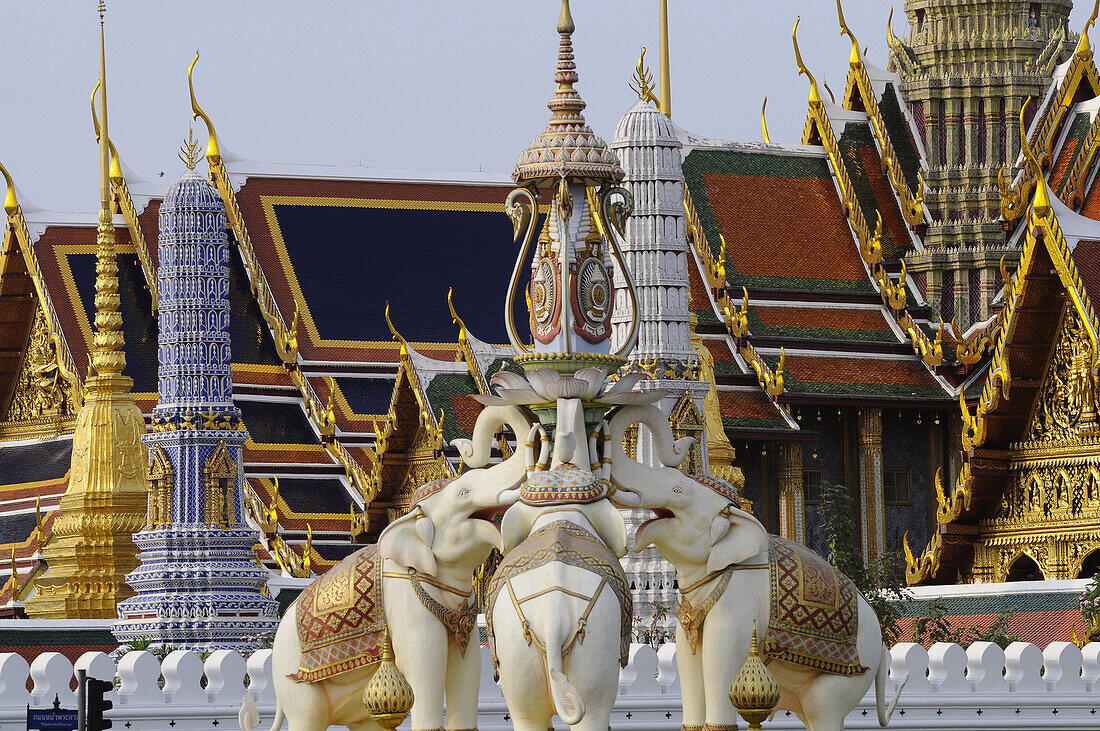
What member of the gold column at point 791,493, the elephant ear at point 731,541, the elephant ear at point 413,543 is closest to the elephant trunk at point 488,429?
the elephant ear at point 413,543

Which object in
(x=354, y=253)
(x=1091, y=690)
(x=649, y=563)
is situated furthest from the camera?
(x=354, y=253)

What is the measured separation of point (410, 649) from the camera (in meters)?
11.6

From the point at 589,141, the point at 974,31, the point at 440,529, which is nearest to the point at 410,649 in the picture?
the point at 440,529

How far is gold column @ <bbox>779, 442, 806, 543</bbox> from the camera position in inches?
1129

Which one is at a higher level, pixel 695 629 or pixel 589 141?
pixel 589 141

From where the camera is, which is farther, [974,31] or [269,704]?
[974,31]

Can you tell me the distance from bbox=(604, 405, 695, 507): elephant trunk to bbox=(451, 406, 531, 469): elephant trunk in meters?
0.34

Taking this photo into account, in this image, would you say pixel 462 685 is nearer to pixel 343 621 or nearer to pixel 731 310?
pixel 343 621

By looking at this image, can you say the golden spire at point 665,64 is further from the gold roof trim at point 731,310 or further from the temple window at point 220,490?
the temple window at point 220,490

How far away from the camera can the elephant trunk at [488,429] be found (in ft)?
38.1

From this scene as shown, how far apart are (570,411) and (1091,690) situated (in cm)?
643

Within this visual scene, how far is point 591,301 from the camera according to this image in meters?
12.1

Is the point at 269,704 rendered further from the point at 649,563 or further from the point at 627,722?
the point at 649,563

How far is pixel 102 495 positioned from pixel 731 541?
53.5 feet
